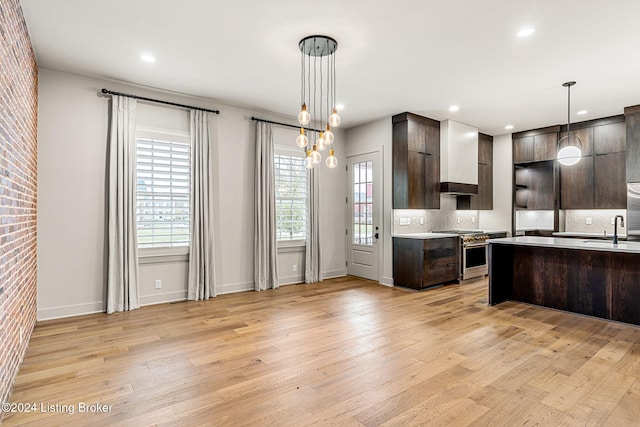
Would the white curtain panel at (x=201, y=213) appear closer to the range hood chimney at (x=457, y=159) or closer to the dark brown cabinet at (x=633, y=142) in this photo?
the range hood chimney at (x=457, y=159)

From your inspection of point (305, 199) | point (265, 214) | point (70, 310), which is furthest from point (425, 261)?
point (70, 310)

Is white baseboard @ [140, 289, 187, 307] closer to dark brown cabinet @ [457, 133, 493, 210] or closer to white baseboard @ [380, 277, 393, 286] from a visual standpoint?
white baseboard @ [380, 277, 393, 286]

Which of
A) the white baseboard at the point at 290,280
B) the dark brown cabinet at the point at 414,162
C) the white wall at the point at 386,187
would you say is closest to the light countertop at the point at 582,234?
the dark brown cabinet at the point at 414,162

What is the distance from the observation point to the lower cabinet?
5.75 meters

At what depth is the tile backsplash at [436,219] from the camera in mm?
6355

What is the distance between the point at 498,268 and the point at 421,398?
319cm

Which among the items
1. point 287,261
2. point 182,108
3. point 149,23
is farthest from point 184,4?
point 287,261

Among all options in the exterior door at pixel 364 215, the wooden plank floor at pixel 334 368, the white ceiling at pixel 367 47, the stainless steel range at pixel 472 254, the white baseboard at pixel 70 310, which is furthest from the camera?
the exterior door at pixel 364 215

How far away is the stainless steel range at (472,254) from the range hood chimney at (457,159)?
89 cm

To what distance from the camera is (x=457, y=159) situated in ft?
22.0

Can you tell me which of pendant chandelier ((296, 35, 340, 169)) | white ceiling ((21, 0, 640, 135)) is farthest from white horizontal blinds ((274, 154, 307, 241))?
white ceiling ((21, 0, 640, 135))

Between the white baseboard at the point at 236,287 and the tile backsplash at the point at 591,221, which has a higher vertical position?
the tile backsplash at the point at 591,221

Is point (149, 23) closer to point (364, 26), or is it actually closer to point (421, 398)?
point (364, 26)

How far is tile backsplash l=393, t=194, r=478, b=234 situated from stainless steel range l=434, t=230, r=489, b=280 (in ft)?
1.86
